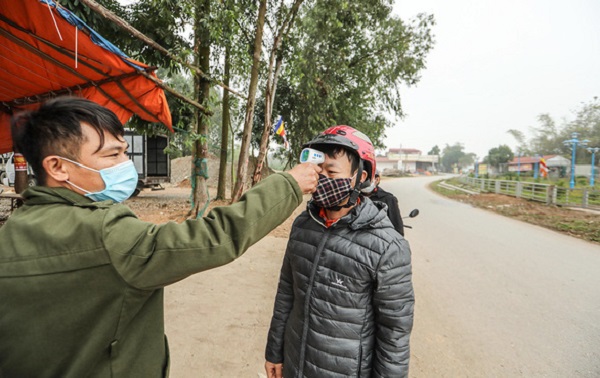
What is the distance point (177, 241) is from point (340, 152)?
1.13 metres

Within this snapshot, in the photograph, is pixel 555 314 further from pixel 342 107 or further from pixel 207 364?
pixel 342 107

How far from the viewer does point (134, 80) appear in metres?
4.56

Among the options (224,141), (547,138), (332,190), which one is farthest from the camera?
(547,138)

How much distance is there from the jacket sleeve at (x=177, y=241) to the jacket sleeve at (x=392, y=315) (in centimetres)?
Result: 88

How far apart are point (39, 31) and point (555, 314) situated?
7011mm

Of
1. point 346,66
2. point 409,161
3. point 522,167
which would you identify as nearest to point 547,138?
point 522,167

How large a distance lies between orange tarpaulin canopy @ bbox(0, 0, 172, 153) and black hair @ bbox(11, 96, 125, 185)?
1941 mm

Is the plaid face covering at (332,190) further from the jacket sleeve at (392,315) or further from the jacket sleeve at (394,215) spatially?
the jacket sleeve at (394,215)

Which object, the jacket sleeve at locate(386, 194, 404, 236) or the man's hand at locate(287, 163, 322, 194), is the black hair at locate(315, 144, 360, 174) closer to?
the man's hand at locate(287, 163, 322, 194)

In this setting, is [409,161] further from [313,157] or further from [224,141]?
[313,157]

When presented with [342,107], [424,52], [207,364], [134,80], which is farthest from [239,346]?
[424,52]

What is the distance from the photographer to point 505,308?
4230 millimetres

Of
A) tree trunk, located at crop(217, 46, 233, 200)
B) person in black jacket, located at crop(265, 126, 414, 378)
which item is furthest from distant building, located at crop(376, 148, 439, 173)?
person in black jacket, located at crop(265, 126, 414, 378)

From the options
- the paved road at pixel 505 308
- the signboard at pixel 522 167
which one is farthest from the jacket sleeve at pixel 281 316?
the signboard at pixel 522 167
